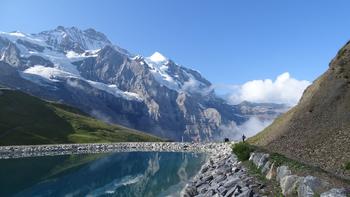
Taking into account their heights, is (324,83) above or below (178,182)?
above

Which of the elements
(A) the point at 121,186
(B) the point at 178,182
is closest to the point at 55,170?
(A) the point at 121,186

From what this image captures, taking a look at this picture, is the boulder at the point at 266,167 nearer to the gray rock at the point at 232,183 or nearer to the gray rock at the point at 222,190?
the gray rock at the point at 232,183

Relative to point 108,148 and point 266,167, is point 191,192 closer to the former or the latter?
point 266,167

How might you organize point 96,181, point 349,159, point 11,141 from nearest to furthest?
point 349,159 → point 96,181 → point 11,141

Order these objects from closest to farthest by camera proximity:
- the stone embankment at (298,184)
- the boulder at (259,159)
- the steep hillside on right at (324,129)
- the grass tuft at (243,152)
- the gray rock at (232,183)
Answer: the stone embankment at (298,184) < the gray rock at (232,183) < the boulder at (259,159) < the steep hillside on right at (324,129) < the grass tuft at (243,152)

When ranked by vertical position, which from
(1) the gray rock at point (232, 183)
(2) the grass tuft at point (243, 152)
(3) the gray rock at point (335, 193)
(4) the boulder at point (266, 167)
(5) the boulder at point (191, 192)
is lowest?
(5) the boulder at point (191, 192)

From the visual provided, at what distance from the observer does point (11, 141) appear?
612ft

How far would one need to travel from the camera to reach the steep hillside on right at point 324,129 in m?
48.9

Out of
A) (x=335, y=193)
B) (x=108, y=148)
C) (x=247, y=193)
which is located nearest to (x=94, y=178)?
(x=247, y=193)

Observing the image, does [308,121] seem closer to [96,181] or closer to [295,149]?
[295,149]

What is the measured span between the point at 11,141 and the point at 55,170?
106042mm

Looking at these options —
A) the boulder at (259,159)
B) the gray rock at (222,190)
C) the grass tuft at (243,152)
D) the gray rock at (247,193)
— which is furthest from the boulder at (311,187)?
the grass tuft at (243,152)

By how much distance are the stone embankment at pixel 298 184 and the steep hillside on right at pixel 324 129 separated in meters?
9.37

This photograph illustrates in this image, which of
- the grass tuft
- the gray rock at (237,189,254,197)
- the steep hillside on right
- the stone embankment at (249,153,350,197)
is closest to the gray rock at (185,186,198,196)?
the grass tuft
